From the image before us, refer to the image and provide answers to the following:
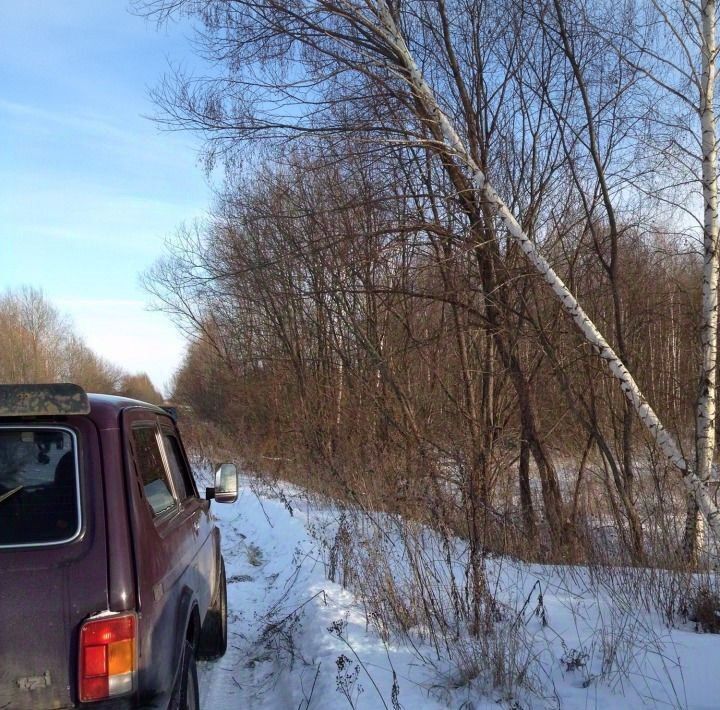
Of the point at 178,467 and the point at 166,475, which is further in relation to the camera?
the point at 178,467

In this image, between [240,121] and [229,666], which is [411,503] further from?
[240,121]

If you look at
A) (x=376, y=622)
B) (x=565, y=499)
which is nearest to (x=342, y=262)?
(x=565, y=499)

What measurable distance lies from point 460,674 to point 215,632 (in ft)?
5.29

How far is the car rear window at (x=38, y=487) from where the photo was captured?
230cm

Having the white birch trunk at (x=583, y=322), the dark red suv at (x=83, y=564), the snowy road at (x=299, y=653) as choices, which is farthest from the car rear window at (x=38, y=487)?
the white birch trunk at (x=583, y=322)

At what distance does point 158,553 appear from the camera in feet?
8.38

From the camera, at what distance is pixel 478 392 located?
1052 centimetres

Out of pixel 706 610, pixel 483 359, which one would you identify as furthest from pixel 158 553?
pixel 483 359

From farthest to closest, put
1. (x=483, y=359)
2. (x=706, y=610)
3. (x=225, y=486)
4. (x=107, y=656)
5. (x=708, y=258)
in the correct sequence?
(x=483, y=359), (x=708, y=258), (x=706, y=610), (x=225, y=486), (x=107, y=656)

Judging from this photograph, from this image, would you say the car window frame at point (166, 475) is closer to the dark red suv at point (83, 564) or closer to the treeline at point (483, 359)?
the dark red suv at point (83, 564)

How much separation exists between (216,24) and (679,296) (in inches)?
249

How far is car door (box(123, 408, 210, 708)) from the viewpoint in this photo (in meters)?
2.32

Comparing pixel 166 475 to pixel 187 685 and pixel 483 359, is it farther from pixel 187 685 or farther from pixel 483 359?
pixel 483 359

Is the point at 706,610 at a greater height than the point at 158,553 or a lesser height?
lesser
